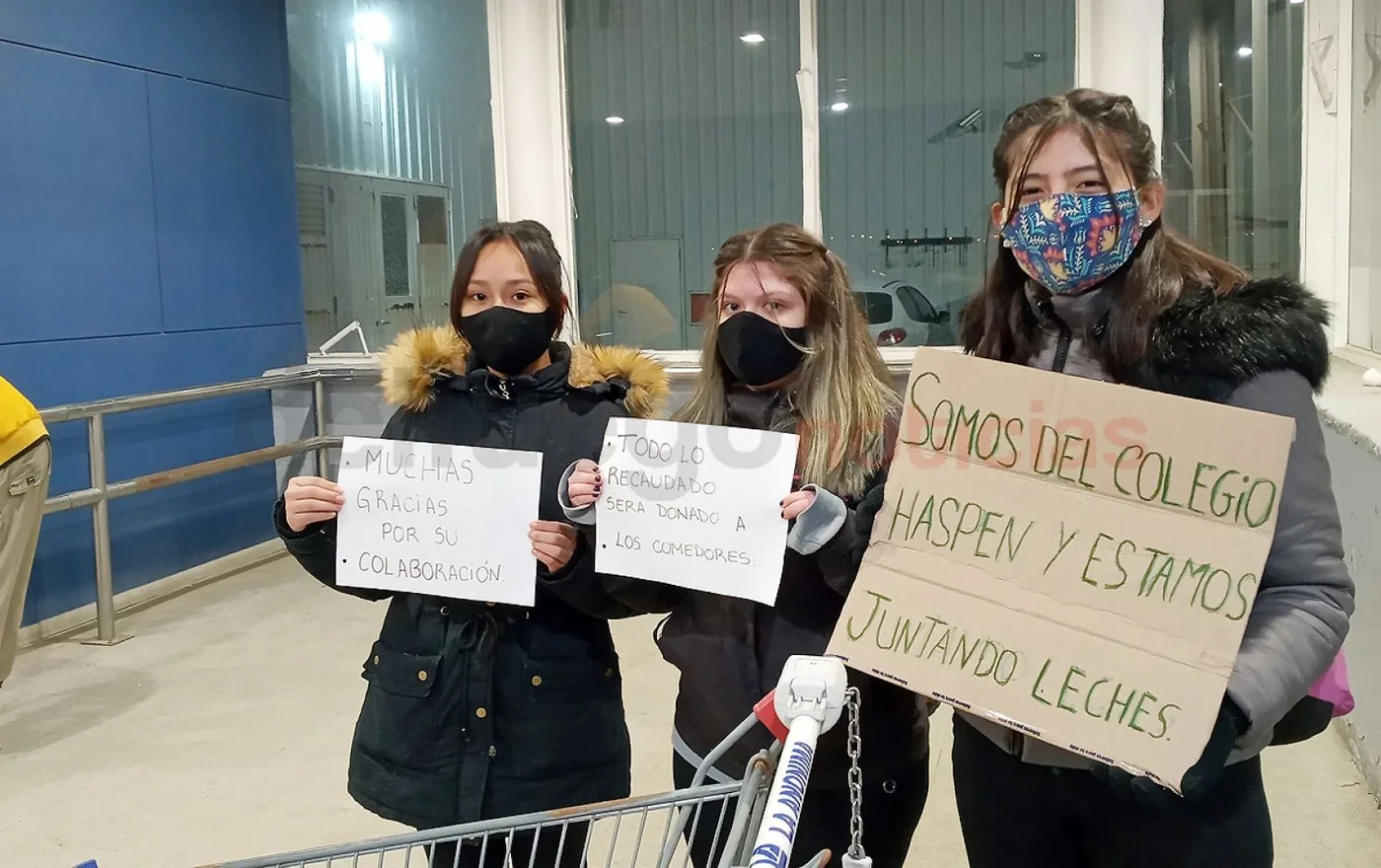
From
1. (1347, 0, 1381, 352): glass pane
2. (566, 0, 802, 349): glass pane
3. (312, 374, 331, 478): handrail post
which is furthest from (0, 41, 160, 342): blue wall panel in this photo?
(1347, 0, 1381, 352): glass pane

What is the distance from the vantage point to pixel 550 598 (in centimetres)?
160

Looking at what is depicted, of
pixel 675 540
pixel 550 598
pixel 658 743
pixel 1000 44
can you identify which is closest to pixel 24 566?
pixel 658 743

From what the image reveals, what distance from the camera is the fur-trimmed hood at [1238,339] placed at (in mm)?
1074

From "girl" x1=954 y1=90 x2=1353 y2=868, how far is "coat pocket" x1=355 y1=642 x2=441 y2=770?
75 centimetres

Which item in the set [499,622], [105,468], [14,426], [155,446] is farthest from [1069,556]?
[155,446]

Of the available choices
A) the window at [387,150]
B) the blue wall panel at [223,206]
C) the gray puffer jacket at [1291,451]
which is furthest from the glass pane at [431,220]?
the gray puffer jacket at [1291,451]

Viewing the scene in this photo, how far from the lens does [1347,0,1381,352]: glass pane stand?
399 centimetres

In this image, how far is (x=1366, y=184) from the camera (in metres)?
4.20

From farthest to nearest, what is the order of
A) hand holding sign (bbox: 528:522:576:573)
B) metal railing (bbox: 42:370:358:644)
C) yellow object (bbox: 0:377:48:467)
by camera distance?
metal railing (bbox: 42:370:358:644), yellow object (bbox: 0:377:48:467), hand holding sign (bbox: 528:522:576:573)

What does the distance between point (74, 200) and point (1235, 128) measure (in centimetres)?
492

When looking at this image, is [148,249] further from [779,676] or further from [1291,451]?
[1291,451]

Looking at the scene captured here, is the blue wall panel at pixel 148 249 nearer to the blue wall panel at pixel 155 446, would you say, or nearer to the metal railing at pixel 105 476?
the blue wall panel at pixel 155 446

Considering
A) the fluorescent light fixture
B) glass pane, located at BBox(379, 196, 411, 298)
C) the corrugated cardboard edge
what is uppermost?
the fluorescent light fixture

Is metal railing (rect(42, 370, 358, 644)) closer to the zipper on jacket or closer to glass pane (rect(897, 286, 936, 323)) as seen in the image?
glass pane (rect(897, 286, 936, 323))
